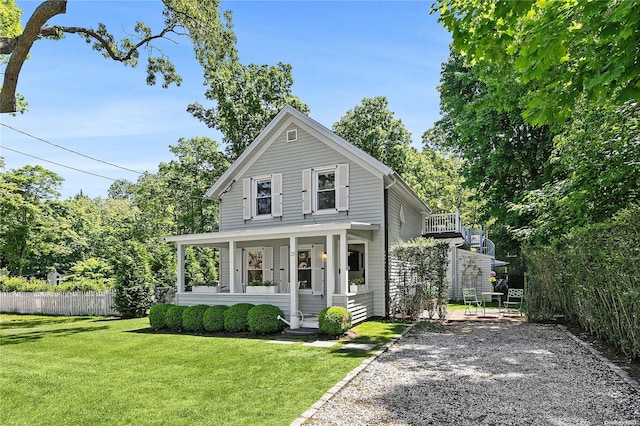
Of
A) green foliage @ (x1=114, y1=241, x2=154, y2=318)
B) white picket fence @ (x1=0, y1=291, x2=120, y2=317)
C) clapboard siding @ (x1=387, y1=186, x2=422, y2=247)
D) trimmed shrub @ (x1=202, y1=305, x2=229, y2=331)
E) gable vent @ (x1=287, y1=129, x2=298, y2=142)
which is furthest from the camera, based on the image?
white picket fence @ (x1=0, y1=291, x2=120, y2=317)

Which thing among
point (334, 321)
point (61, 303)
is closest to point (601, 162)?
point (334, 321)

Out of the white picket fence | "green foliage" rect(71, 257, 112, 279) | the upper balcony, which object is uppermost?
the upper balcony

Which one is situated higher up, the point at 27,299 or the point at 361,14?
the point at 361,14

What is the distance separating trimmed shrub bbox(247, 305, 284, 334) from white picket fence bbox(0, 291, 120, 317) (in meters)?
9.48

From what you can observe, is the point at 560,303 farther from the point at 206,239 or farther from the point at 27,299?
the point at 27,299

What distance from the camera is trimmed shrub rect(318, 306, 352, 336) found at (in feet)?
34.6

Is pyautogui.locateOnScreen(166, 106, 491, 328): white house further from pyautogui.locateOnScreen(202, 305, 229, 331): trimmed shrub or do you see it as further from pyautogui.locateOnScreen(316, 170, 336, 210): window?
pyautogui.locateOnScreen(202, 305, 229, 331): trimmed shrub

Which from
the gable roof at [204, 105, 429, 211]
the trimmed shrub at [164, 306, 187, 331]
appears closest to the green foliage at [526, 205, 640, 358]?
the gable roof at [204, 105, 429, 211]

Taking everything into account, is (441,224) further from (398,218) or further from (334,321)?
(334,321)

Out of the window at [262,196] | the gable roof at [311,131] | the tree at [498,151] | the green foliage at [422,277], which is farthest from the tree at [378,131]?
the green foliage at [422,277]

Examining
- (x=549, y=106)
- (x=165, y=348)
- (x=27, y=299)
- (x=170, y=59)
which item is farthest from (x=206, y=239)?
(x=27, y=299)

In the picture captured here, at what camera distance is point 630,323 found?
705cm

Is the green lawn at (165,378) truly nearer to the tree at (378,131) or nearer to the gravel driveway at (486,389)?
the gravel driveway at (486,389)

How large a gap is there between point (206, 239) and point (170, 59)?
5.87 meters
